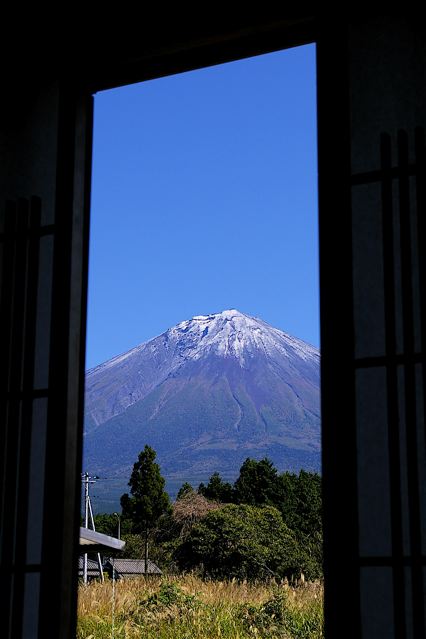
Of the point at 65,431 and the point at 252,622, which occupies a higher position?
the point at 65,431

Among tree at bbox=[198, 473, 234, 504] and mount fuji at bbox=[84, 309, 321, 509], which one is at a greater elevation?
mount fuji at bbox=[84, 309, 321, 509]

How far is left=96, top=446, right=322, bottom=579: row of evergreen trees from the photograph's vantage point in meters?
11.0

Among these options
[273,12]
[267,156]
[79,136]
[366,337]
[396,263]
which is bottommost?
[366,337]

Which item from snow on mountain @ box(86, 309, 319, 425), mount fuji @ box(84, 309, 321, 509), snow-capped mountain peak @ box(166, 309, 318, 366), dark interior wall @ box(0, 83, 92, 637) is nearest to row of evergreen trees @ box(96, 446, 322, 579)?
dark interior wall @ box(0, 83, 92, 637)

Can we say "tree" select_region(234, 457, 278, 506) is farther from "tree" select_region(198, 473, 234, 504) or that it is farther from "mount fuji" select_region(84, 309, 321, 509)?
"mount fuji" select_region(84, 309, 321, 509)

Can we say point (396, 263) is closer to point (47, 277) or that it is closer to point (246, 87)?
point (47, 277)

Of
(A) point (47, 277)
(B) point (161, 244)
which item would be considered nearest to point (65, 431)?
(A) point (47, 277)

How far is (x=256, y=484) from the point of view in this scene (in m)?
17.5

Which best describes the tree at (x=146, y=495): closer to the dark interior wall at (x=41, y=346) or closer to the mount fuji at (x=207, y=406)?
the dark interior wall at (x=41, y=346)

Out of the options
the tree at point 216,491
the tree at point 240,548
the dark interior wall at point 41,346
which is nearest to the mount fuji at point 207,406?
the tree at point 216,491

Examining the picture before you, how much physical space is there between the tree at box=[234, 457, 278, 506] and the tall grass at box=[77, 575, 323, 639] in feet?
30.2

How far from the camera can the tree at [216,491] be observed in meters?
16.5

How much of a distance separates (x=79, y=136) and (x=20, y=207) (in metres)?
0.22

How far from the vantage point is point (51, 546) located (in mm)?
1833
